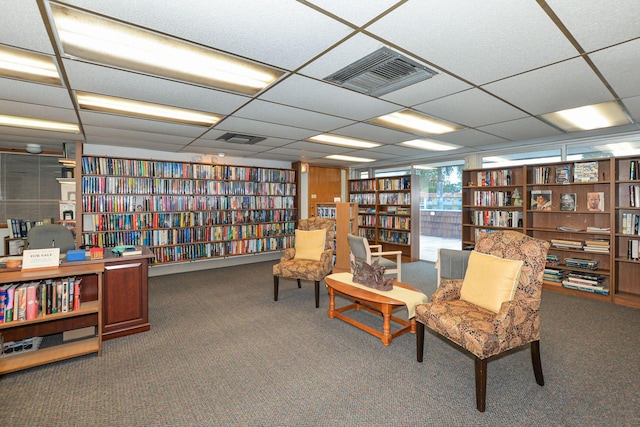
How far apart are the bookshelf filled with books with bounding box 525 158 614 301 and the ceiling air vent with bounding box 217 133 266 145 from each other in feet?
14.8

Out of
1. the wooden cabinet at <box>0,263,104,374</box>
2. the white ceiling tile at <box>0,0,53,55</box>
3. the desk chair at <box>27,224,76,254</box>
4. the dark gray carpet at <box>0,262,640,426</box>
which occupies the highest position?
the white ceiling tile at <box>0,0,53,55</box>

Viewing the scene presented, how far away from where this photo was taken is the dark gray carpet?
196 cm

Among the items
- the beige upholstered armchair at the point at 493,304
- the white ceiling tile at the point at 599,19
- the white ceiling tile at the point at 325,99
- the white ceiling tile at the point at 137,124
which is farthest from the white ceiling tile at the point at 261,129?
the white ceiling tile at the point at 599,19

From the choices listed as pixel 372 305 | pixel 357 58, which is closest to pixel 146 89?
pixel 357 58

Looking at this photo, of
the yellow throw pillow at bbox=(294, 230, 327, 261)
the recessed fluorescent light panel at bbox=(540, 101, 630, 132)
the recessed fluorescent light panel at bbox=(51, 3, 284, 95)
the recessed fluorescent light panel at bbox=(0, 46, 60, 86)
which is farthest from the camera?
the yellow throw pillow at bbox=(294, 230, 327, 261)

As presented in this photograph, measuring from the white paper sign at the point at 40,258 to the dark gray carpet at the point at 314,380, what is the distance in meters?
0.86

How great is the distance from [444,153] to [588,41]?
13.9ft

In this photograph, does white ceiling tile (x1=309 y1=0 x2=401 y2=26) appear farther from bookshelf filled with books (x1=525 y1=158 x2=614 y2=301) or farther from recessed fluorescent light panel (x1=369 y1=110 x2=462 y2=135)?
bookshelf filled with books (x1=525 y1=158 x2=614 y2=301)

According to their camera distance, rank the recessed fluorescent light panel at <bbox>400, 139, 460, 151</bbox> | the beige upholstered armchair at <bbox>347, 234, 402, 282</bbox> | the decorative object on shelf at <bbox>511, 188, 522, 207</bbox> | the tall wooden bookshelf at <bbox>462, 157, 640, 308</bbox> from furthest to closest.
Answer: the decorative object on shelf at <bbox>511, 188, 522, 207</bbox>, the recessed fluorescent light panel at <bbox>400, 139, 460, 151</bbox>, the beige upholstered armchair at <bbox>347, 234, 402, 282</bbox>, the tall wooden bookshelf at <bbox>462, 157, 640, 308</bbox>

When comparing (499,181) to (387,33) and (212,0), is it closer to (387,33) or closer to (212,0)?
(387,33)

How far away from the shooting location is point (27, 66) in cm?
228

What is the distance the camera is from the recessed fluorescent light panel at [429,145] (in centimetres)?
504

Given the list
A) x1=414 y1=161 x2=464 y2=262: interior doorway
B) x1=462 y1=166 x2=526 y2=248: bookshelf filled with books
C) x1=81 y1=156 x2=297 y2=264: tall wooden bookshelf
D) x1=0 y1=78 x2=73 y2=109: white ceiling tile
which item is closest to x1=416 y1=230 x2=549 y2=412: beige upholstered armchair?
x1=462 y1=166 x2=526 y2=248: bookshelf filled with books

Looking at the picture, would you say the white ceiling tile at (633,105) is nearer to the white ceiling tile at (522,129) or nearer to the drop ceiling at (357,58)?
the drop ceiling at (357,58)
